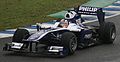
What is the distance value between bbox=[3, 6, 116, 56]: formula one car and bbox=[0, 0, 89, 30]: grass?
450 cm

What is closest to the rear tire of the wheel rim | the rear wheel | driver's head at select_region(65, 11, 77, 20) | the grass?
driver's head at select_region(65, 11, 77, 20)

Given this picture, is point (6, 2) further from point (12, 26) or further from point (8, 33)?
point (8, 33)

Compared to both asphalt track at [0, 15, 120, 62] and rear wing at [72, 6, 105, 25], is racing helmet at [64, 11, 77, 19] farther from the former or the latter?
asphalt track at [0, 15, 120, 62]

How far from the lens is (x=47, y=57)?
1076 centimetres

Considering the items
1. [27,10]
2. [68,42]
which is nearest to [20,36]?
[68,42]

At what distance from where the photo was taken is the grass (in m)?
17.3

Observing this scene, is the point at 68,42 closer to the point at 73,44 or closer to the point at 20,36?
the point at 73,44

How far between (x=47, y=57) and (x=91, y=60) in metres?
1.13

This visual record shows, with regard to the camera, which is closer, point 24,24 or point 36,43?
point 36,43

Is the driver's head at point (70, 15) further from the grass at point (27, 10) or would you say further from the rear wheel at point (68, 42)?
the grass at point (27, 10)

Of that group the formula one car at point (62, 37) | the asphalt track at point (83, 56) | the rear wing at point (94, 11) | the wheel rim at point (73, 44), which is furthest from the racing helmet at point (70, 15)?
the wheel rim at point (73, 44)

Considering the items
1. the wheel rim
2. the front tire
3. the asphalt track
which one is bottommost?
the asphalt track

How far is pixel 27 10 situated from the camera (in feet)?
67.9

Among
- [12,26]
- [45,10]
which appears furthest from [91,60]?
[45,10]
